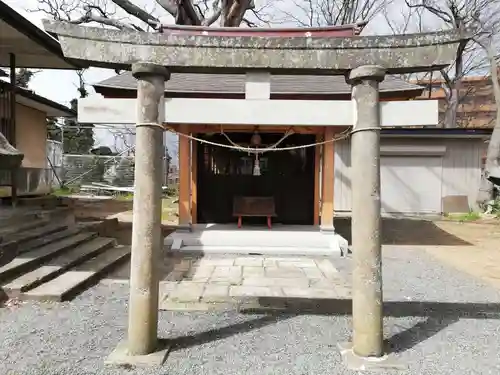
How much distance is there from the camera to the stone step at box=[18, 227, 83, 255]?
601 cm

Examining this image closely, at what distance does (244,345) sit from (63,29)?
127 inches

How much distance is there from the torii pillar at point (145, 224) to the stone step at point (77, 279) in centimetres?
183

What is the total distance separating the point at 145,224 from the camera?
345 cm

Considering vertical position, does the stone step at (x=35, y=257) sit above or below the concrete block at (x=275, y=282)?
above

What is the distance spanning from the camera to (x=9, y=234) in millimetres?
6203

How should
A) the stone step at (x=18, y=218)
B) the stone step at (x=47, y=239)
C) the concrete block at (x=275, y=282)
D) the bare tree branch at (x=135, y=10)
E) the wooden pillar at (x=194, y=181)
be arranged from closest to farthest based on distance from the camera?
the concrete block at (x=275, y=282), the stone step at (x=47, y=239), the stone step at (x=18, y=218), the wooden pillar at (x=194, y=181), the bare tree branch at (x=135, y=10)

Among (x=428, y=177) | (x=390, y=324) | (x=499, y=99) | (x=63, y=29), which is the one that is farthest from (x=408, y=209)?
(x=63, y=29)

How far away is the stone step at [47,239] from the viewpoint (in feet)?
19.7

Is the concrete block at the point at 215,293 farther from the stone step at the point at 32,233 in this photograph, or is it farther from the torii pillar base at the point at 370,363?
the stone step at the point at 32,233

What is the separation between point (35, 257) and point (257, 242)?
4136 mm

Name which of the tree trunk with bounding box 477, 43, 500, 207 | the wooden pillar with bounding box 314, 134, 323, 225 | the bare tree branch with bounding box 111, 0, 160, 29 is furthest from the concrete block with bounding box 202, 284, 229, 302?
the bare tree branch with bounding box 111, 0, 160, 29

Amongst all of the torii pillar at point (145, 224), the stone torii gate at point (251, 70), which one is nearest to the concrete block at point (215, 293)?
the stone torii gate at point (251, 70)

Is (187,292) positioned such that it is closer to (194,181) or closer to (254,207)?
(254,207)

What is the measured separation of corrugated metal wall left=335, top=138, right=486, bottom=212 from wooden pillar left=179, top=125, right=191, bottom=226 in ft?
25.7
